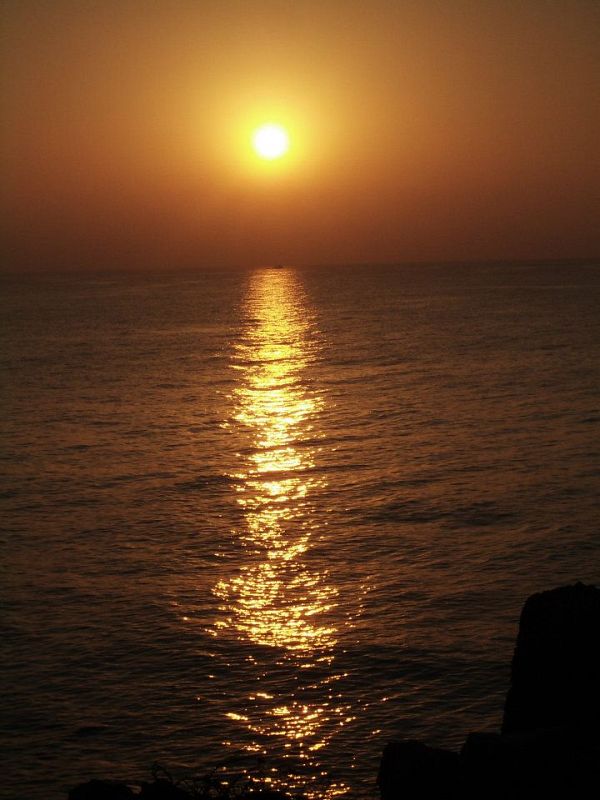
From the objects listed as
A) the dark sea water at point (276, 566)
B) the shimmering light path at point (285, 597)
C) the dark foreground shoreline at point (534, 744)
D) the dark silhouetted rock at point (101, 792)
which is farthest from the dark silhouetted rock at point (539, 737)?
the shimmering light path at point (285, 597)

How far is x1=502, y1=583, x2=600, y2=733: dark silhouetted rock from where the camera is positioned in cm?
1174

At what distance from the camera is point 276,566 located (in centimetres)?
2705

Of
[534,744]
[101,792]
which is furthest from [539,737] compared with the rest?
[101,792]

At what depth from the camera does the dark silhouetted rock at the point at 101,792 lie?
1149 centimetres

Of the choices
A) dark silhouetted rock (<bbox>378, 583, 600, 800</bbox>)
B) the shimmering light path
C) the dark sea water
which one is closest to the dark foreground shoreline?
dark silhouetted rock (<bbox>378, 583, 600, 800</bbox>)

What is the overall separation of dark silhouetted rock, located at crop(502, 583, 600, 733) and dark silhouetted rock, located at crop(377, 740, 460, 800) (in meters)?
1.50

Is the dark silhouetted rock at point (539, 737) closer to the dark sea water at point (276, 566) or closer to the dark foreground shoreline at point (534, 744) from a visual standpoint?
the dark foreground shoreline at point (534, 744)

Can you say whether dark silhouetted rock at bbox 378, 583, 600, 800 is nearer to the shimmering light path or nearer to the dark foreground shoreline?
the dark foreground shoreline

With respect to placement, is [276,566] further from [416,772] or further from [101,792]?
[416,772]

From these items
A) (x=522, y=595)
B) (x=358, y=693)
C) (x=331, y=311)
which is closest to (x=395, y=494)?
(x=522, y=595)

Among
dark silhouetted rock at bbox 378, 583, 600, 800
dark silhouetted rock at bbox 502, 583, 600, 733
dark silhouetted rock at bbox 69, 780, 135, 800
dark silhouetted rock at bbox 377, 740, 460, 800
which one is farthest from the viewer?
dark silhouetted rock at bbox 502, 583, 600, 733

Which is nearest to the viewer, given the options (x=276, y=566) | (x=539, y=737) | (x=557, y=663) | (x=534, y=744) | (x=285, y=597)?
(x=534, y=744)

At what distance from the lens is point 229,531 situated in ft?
99.5

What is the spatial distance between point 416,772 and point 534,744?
190 cm
